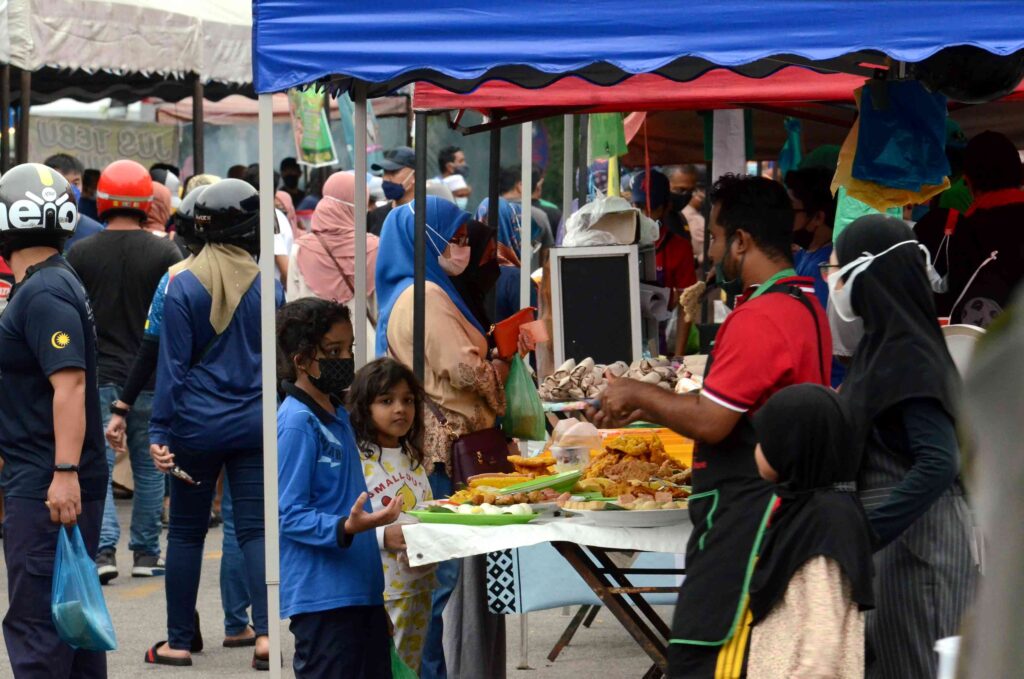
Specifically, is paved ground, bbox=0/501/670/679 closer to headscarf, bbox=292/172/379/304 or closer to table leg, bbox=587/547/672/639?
table leg, bbox=587/547/672/639

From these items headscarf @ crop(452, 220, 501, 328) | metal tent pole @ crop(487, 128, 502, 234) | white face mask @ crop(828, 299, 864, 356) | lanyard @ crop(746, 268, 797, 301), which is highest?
metal tent pole @ crop(487, 128, 502, 234)

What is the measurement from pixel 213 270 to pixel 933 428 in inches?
134

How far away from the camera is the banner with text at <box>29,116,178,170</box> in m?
17.0

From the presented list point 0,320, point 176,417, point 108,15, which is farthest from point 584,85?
point 108,15

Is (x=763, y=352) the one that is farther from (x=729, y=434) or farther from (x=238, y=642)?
(x=238, y=642)

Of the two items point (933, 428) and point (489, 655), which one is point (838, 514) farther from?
point (489, 655)

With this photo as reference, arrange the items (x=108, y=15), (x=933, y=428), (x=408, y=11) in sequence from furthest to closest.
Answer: (x=108, y=15), (x=408, y=11), (x=933, y=428)

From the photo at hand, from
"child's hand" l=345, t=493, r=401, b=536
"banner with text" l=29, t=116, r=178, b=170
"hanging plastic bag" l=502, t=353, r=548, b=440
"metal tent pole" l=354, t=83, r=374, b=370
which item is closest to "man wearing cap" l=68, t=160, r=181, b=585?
"metal tent pole" l=354, t=83, r=374, b=370

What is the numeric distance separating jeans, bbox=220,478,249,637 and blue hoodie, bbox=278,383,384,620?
2.18m

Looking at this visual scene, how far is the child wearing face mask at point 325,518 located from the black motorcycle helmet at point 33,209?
88cm

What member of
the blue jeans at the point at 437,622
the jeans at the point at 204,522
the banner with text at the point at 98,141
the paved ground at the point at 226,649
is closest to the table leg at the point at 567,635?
the paved ground at the point at 226,649

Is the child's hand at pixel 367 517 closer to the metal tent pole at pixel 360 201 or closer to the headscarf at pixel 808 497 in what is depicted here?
the headscarf at pixel 808 497

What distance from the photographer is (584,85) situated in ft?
24.5

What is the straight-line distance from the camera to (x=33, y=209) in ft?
16.6
